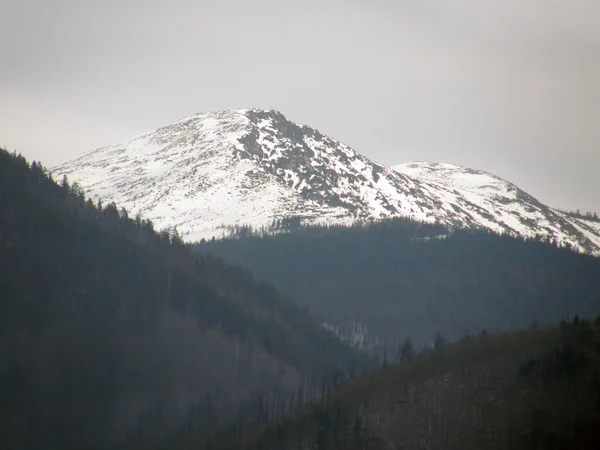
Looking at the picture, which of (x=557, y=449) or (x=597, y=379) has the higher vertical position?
(x=597, y=379)

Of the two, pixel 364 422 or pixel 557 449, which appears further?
pixel 364 422

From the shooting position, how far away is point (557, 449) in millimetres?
173250

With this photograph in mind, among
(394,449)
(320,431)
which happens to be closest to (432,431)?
(394,449)

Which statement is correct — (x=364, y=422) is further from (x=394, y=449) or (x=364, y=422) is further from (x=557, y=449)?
(x=557, y=449)

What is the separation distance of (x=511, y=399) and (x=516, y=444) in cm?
1695

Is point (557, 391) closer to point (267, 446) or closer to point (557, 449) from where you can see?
point (557, 449)

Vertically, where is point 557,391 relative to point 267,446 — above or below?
above

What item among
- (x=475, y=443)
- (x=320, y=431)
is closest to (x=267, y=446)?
(x=320, y=431)

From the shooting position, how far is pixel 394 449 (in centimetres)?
18038

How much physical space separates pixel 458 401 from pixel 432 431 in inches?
575

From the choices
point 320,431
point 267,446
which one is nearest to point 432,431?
point 320,431

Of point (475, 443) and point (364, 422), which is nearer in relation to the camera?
point (475, 443)

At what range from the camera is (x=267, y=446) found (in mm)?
199125

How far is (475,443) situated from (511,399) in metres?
17.3
